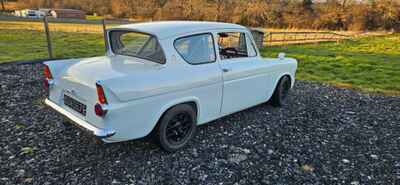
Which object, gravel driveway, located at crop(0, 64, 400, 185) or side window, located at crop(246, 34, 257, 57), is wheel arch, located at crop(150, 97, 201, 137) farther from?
side window, located at crop(246, 34, 257, 57)

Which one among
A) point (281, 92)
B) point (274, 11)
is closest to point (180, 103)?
point (281, 92)

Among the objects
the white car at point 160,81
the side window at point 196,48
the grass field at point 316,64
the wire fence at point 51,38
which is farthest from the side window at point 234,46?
the wire fence at point 51,38

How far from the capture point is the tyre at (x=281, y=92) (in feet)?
16.3

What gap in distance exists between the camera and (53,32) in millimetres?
13977

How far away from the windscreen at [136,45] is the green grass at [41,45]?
607 cm

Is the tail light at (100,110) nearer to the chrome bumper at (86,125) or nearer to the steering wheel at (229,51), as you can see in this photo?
the chrome bumper at (86,125)

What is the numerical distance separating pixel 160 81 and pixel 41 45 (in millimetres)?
10516

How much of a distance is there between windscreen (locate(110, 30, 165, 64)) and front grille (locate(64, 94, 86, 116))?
97cm

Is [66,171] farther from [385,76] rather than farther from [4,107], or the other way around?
[385,76]

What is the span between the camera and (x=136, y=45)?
3.64 meters

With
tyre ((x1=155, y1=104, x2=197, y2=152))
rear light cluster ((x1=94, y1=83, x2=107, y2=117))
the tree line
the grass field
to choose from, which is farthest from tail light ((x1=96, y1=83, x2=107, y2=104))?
the tree line

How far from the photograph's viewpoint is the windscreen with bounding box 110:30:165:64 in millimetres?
3244

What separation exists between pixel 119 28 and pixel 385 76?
867 centimetres

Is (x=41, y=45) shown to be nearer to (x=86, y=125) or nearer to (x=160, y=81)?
(x=86, y=125)
